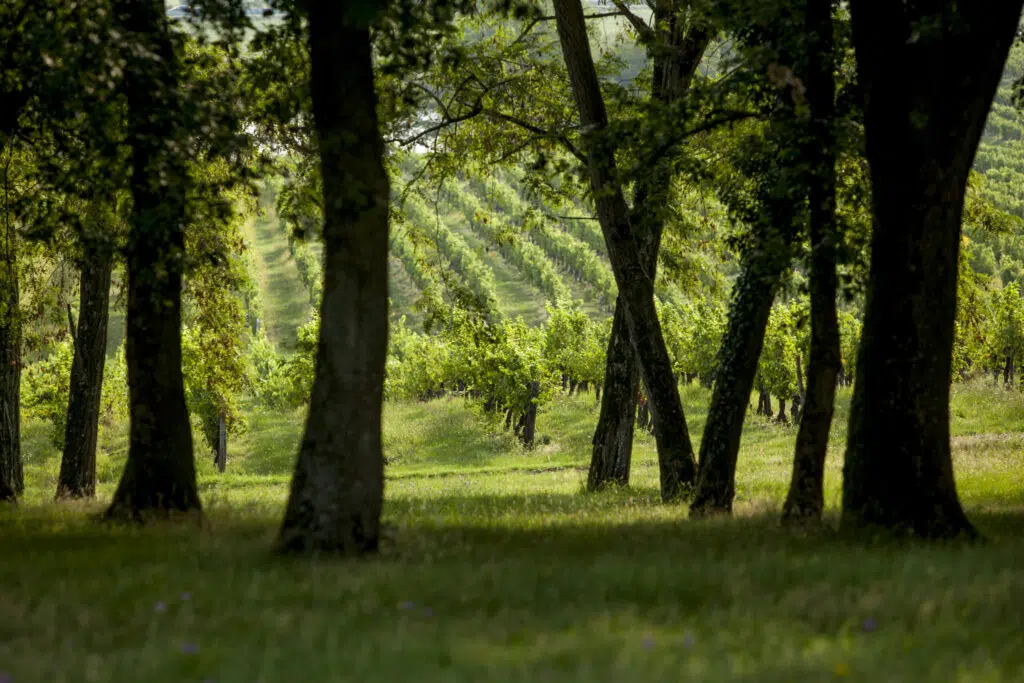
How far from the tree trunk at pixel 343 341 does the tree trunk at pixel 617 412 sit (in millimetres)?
11125

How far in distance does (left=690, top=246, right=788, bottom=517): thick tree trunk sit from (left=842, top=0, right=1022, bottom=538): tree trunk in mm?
2466

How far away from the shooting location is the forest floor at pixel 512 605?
4.59 m

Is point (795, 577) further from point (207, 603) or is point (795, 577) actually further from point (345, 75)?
point (345, 75)

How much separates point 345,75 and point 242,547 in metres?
4.13

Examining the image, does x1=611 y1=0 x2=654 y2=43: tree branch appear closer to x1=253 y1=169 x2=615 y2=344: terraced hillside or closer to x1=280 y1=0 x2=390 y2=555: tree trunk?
x1=280 y1=0 x2=390 y2=555: tree trunk

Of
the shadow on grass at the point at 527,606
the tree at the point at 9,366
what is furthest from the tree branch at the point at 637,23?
the tree at the point at 9,366

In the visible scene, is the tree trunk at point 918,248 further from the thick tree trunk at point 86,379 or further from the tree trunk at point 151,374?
the thick tree trunk at point 86,379

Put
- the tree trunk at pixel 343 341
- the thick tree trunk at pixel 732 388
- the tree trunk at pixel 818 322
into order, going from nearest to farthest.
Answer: the tree trunk at pixel 343 341, the tree trunk at pixel 818 322, the thick tree trunk at pixel 732 388

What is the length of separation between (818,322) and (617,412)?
8264 mm

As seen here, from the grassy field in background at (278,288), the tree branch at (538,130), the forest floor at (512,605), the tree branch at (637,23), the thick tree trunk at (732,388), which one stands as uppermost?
the grassy field in background at (278,288)

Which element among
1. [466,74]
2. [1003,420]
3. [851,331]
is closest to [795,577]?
[466,74]

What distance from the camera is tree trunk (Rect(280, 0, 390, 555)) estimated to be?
8.05 metres

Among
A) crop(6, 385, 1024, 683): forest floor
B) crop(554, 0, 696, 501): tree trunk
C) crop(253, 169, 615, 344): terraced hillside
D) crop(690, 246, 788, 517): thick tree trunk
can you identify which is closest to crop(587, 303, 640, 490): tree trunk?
crop(554, 0, 696, 501): tree trunk

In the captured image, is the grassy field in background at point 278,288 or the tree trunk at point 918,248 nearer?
the tree trunk at point 918,248
